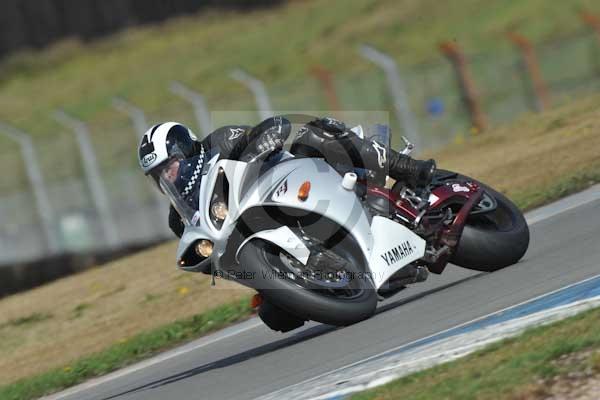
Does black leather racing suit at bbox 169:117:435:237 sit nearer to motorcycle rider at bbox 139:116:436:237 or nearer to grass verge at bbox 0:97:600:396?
motorcycle rider at bbox 139:116:436:237

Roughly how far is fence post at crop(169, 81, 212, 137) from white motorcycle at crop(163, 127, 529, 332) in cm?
1067

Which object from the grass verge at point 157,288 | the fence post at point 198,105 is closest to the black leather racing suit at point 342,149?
the grass verge at point 157,288

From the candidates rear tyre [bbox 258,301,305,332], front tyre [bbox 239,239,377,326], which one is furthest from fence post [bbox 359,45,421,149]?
front tyre [bbox 239,239,377,326]

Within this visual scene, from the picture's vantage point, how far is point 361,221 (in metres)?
7.78

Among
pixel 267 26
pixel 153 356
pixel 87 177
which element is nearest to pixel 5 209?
pixel 87 177

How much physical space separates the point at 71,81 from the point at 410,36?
11423mm

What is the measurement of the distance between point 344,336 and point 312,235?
775 millimetres

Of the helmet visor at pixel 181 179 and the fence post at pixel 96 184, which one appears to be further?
the fence post at pixel 96 184

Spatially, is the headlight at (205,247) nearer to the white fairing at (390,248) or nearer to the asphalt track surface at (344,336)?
the asphalt track surface at (344,336)

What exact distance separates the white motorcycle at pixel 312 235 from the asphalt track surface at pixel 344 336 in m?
0.27

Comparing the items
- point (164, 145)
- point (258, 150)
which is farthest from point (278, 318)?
point (164, 145)

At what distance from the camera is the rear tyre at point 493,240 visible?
821cm

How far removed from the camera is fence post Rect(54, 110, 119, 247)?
19516 mm

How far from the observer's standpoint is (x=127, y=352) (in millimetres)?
10039
